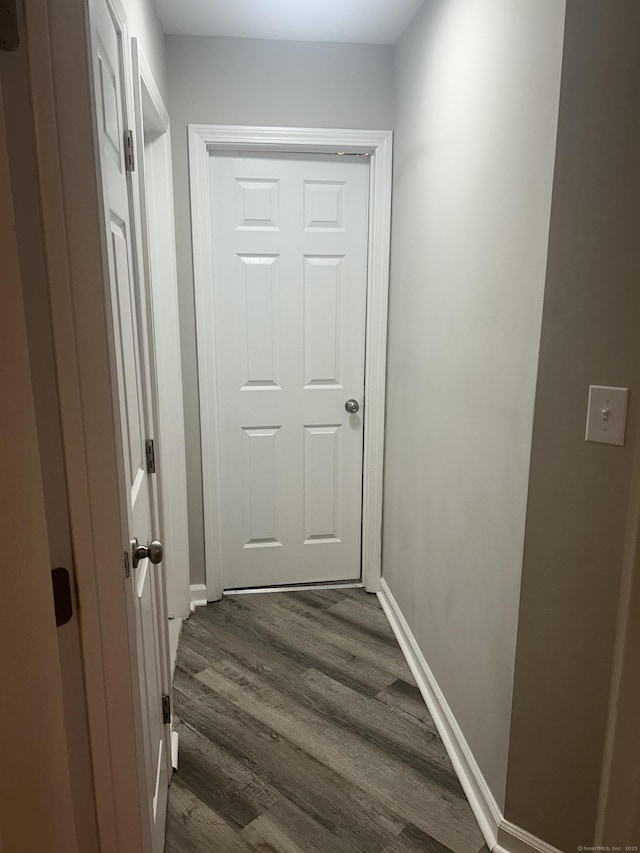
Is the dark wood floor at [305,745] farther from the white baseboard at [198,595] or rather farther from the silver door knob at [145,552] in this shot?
the silver door knob at [145,552]

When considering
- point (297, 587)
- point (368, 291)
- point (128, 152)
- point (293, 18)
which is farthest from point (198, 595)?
point (293, 18)

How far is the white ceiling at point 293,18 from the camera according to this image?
82.9 inches

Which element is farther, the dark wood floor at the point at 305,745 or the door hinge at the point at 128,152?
the dark wood floor at the point at 305,745

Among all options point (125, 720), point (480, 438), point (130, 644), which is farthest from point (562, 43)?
point (125, 720)

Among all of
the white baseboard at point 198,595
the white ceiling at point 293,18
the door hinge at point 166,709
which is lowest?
the white baseboard at point 198,595

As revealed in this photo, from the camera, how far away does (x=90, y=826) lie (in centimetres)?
94

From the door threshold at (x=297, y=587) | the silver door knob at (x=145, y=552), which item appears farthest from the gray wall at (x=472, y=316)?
the silver door knob at (x=145, y=552)

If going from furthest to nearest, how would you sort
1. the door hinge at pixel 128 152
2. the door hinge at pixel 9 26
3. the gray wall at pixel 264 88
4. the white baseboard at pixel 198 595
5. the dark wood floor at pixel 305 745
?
the white baseboard at pixel 198 595 < the gray wall at pixel 264 88 < the dark wood floor at pixel 305 745 < the door hinge at pixel 128 152 < the door hinge at pixel 9 26

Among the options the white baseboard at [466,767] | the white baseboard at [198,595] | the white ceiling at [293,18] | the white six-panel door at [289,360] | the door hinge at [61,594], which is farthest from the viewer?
the white baseboard at [198,595]

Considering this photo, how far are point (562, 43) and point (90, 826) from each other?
66.1 inches

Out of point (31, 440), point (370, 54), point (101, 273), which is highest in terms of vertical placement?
point (370, 54)

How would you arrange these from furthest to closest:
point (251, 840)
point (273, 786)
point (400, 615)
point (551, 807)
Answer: point (400, 615) < point (273, 786) < point (251, 840) < point (551, 807)

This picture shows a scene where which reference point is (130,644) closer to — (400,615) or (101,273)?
(101,273)

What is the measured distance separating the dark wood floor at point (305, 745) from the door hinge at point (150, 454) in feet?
3.23
